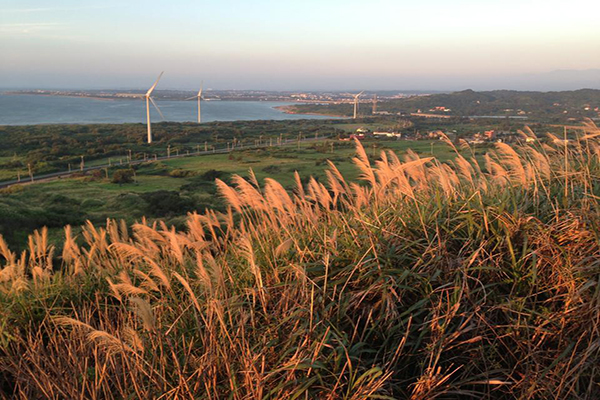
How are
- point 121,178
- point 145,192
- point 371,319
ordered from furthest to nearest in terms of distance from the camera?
point 121,178
point 145,192
point 371,319

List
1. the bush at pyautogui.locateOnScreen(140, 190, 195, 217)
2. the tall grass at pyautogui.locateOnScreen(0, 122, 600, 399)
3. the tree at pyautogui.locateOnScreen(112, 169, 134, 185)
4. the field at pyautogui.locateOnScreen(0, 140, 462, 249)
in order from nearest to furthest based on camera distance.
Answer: the tall grass at pyautogui.locateOnScreen(0, 122, 600, 399) < the field at pyautogui.locateOnScreen(0, 140, 462, 249) < the bush at pyautogui.locateOnScreen(140, 190, 195, 217) < the tree at pyautogui.locateOnScreen(112, 169, 134, 185)

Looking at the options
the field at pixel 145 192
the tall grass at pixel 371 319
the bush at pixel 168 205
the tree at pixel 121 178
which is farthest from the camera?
the tree at pixel 121 178

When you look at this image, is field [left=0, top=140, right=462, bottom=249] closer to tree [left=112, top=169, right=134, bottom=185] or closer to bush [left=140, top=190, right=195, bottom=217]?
bush [left=140, top=190, right=195, bottom=217]

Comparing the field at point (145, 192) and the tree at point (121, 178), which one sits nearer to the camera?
the field at point (145, 192)

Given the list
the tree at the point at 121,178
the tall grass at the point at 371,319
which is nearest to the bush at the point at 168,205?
the tree at the point at 121,178

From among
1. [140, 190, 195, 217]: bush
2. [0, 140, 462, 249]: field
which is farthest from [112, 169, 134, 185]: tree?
[140, 190, 195, 217]: bush

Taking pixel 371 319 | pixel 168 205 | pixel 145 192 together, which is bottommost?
pixel 145 192

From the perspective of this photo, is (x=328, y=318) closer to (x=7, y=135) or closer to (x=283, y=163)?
(x=283, y=163)

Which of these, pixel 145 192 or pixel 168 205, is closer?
pixel 168 205

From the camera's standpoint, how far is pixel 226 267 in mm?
3801

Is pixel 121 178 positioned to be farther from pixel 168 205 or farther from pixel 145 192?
pixel 168 205

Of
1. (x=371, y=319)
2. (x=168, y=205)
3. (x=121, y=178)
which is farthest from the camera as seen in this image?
(x=121, y=178)

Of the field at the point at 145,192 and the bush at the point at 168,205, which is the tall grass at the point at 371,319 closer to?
the field at the point at 145,192

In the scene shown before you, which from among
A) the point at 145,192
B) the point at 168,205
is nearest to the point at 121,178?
the point at 145,192
